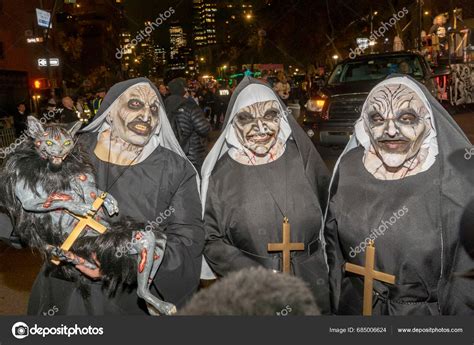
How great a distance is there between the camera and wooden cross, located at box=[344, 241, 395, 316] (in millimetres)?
2727

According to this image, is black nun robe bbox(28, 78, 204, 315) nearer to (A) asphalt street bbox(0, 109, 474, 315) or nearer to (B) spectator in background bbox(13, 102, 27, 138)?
(A) asphalt street bbox(0, 109, 474, 315)

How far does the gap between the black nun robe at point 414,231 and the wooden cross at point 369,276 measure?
56 mm

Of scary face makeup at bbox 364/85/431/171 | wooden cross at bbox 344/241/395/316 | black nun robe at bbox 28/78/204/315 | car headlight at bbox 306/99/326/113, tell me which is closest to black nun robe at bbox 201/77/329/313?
black nun robe at bbox 28/78/204/315

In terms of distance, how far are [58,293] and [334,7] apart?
32.2m

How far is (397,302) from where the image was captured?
9.06ft

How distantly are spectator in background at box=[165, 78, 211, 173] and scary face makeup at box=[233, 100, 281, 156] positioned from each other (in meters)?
3.93

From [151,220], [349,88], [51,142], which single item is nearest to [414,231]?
[151,220]

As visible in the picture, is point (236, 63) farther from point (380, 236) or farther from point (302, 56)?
point (380, 236)

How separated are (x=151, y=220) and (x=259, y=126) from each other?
99 centimetres

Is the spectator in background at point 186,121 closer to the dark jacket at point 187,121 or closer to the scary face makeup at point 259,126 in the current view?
the dark jacket at point 187,121

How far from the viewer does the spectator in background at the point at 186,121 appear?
728 cm

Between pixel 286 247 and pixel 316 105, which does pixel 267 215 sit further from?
pixel 316 105

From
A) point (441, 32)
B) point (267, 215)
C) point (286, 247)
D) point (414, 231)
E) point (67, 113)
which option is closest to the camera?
point (414, 231)

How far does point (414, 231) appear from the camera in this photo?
2.72 meters
